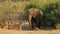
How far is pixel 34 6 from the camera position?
22.4 meters

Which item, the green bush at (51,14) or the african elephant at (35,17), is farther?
the green bush at (51,14)

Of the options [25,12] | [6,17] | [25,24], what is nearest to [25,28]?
[25,24]

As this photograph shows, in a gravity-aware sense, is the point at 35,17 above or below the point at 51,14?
below

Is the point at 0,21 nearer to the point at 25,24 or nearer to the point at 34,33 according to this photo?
the point at 25,24

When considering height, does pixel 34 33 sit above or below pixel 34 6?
below

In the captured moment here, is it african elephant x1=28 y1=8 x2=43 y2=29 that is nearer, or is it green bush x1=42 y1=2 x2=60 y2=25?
african elephant x1=28 y1=8 x2=43 y2=29

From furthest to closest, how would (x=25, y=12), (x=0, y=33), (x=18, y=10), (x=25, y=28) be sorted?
(x=18, y=10) → (x=25, y=12) → (x=25, y=28) → (x=0, y=33)

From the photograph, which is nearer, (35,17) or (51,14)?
(35,17)

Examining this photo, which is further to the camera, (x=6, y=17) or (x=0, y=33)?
(x=6, y=17)

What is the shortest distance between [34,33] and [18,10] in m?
6.74

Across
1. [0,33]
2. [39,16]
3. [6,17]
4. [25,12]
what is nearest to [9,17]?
[6,17]

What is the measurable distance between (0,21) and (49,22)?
434 cm

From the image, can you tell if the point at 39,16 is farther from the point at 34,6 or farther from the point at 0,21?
the point at 0,21

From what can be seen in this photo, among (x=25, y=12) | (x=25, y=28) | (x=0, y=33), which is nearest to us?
(x=0, y=33)
